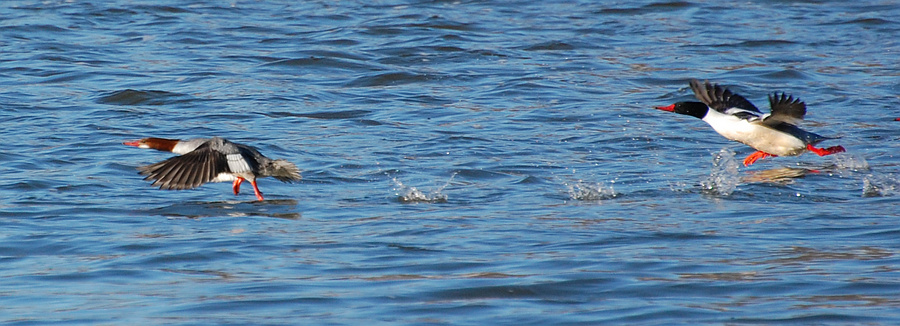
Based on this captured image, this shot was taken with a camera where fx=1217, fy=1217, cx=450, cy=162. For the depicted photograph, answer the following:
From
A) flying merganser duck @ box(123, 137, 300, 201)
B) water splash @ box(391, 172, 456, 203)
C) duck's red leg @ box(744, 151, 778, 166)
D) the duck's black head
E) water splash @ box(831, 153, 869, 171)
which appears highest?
flying merganser duck @ box(123, 137, 300, 201)

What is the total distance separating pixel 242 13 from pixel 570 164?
9.40m

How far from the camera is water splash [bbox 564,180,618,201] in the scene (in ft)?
24.4

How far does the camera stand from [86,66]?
1296cm

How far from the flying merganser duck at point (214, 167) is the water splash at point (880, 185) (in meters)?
3.56

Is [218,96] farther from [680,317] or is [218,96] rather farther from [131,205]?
[680,317]

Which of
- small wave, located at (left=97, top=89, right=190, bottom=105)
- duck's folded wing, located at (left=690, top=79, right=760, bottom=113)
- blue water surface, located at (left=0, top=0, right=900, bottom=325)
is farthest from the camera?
small wave, located at (left=97, top=89, right=190, bottom=105)

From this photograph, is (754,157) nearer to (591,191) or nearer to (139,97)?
(591,191)

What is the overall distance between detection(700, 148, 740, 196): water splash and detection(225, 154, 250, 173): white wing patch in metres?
2.88

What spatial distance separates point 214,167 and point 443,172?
1.81 meters

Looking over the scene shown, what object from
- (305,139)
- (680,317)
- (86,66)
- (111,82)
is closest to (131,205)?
(305,139)

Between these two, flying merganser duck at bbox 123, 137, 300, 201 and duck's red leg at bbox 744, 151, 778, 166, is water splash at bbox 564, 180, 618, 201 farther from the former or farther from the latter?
flying merganser duck at bbox 123, 137, 300, 201

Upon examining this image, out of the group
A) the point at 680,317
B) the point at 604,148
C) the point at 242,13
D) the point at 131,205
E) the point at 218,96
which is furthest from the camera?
the point at 242,13

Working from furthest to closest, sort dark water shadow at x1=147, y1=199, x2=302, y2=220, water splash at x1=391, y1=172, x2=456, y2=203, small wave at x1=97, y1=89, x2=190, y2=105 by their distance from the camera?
small wave at x1=97, y1=89, x2=190, y2=105 → water splash at x1=391, y1=172, x2=456, y2=203 → dark water shadow at x1=147, y1=199, x2=302, y2=220

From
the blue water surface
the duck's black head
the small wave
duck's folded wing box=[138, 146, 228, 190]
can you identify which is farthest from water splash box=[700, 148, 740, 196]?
the small wave
